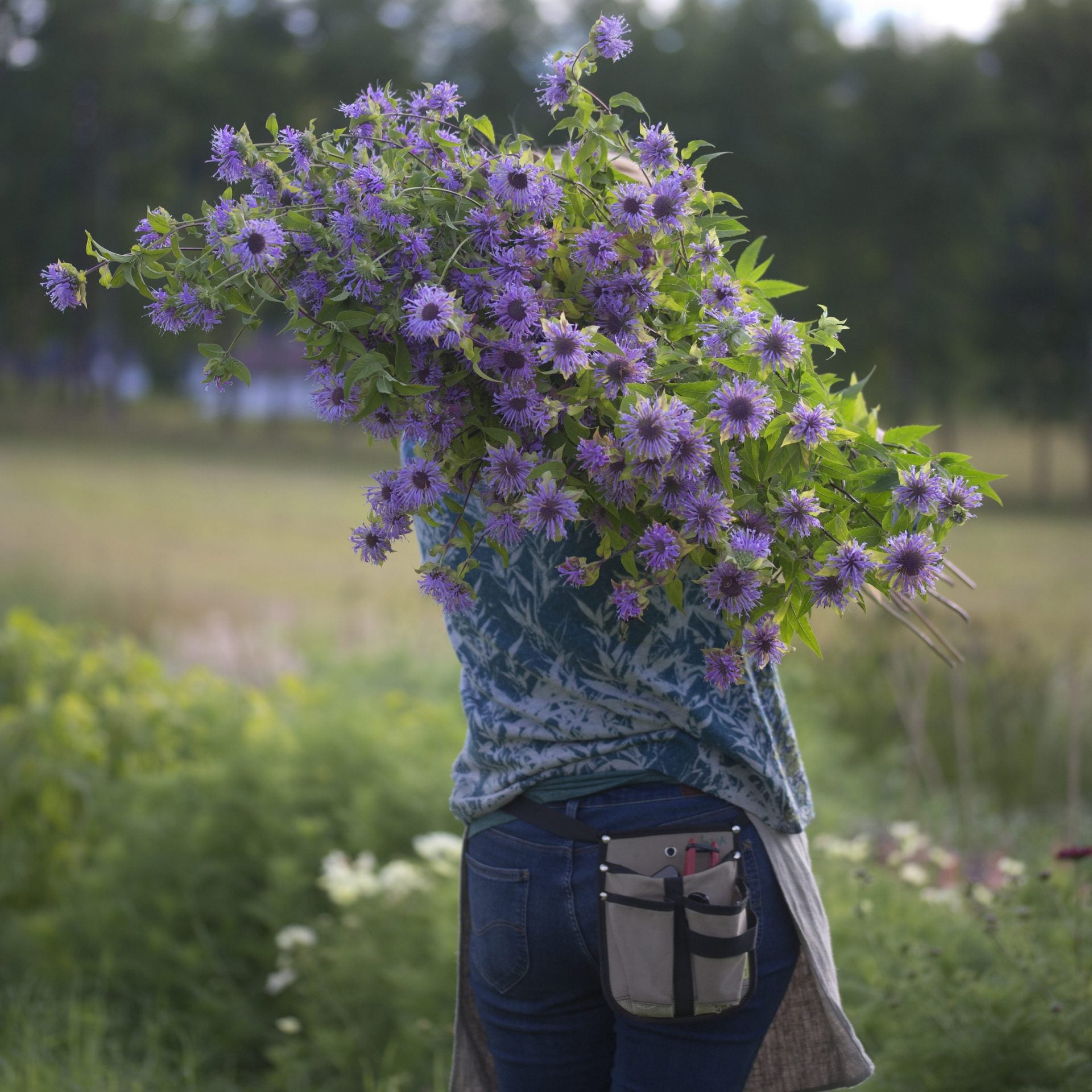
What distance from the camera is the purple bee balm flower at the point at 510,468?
4.49 ft

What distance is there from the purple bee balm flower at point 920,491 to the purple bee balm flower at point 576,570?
38cm

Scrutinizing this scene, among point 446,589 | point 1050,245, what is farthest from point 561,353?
point 1050,245

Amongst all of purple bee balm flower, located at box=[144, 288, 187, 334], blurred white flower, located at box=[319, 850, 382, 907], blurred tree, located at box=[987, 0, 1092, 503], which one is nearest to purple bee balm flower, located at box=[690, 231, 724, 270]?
purple bee balm flower, located at box=[144, 288, 187, 334]

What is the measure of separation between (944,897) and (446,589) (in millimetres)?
2552

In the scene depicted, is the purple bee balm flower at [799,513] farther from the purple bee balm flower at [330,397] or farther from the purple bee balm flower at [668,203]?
the purple bee balm flower at [330,397]

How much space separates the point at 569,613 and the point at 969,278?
2716cm

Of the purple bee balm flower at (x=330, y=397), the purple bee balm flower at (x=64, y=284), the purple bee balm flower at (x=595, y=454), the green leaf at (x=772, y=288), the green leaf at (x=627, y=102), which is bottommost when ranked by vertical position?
the purple bee balm flower at (x=595, y=454)

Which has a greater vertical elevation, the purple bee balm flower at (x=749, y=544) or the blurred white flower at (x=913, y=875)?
the purple bee balm flower at (x=749, y=544)

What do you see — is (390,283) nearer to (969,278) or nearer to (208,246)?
(208,246)

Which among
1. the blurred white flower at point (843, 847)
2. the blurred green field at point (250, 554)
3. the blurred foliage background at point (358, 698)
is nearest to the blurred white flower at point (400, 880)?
the blurred foliage background at point (358, 698)

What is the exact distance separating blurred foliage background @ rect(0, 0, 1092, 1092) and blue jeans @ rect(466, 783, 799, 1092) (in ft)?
3.41

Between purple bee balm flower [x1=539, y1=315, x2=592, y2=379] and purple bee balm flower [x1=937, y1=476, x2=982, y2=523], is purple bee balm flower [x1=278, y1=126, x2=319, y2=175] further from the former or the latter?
purple bee balm flower [x1=937, y1=476, x2=982, y2=523]

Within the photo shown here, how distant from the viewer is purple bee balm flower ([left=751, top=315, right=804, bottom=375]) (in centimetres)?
136

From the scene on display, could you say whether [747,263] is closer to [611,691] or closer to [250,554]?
[611,691]
